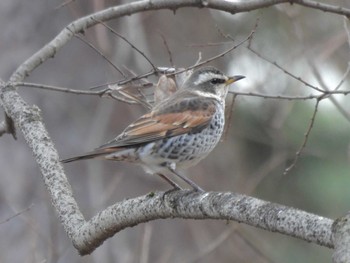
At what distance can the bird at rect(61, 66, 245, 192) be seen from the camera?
5.30 meters

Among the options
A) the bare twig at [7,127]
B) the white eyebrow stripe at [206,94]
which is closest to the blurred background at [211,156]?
the bare twig at [7,127]

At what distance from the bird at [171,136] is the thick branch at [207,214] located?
0.48 m

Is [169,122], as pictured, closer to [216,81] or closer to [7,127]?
[216,81]

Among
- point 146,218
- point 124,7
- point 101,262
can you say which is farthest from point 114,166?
point 146,218

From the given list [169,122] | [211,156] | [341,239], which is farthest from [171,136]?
[211,156]

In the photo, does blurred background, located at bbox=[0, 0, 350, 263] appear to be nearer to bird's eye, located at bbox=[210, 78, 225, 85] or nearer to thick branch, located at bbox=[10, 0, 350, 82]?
bird's eye, located at bbox=[210, 78, 225, 85]

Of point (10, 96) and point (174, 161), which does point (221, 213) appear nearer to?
point (174, 161)

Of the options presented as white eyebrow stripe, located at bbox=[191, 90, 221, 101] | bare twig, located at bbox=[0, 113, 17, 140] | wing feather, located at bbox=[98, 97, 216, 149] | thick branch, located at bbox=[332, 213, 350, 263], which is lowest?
thick branch, located at bbox=[332, 213, 350, 263]

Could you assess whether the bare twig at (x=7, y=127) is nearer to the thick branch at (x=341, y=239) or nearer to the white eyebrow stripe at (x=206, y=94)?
the white eyebrow stripe at (x=206, y=94)

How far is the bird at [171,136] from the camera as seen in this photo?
17.4 ft

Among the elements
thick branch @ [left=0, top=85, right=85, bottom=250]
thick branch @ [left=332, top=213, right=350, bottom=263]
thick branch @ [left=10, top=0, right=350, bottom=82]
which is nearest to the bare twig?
thick branch @ [left=0, top=85, right=85, bottom=250]

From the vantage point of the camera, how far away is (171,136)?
5523mm

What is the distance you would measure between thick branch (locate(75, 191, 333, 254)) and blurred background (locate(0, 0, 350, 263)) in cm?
236

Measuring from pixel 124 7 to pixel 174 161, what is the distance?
3.85 ft
